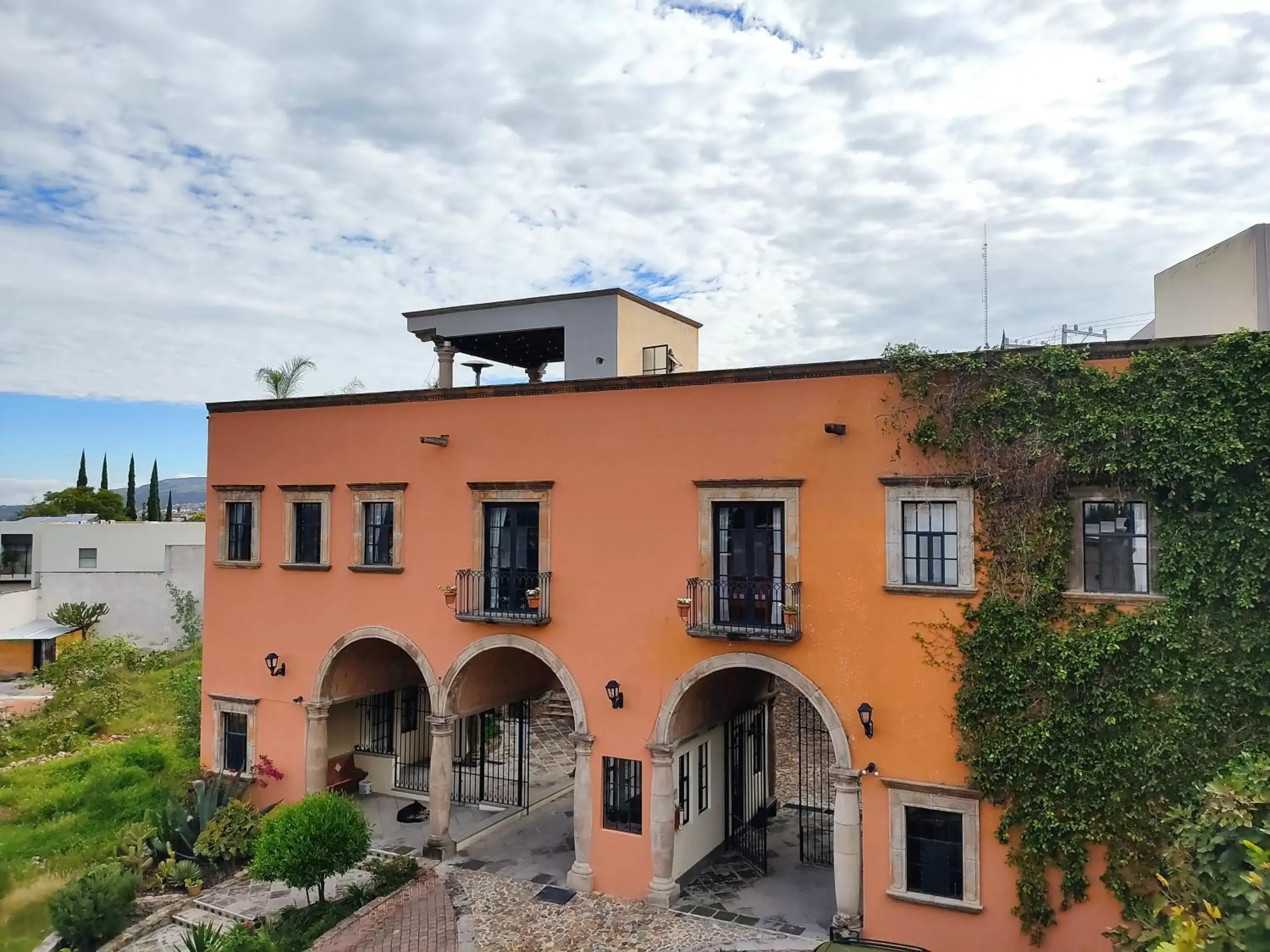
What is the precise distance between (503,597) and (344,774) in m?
7.33

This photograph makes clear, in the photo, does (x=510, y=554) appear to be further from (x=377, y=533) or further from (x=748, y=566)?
(x=748, y=566)

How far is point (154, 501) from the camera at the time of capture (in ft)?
195

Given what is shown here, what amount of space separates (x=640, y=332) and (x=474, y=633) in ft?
25.5

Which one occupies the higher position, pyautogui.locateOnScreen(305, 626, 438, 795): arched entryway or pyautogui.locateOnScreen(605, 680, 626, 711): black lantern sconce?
pyautogui.locateOnScreen(605, 680, 626, 711): black lantern sconce

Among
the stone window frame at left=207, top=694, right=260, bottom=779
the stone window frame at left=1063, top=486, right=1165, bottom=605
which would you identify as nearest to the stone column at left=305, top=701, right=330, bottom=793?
the stone window frame at left=207, top=694, right=260, bottom=779

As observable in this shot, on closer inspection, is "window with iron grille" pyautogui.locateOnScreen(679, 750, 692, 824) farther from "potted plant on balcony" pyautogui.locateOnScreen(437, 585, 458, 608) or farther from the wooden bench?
the wooden bench

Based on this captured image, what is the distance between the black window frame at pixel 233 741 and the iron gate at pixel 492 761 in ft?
14.5

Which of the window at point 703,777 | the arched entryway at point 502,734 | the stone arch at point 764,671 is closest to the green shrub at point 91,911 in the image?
the arched entryway at point 502,734

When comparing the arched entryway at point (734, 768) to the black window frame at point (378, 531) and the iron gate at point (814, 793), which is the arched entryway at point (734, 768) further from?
the black window frame at point (378, 531)

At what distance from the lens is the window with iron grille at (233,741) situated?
1834 centimetres

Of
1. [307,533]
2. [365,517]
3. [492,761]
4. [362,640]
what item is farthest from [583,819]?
[492,761]

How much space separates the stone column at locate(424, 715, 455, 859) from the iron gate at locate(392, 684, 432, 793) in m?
3.66

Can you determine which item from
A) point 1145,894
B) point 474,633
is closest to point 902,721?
point 1145,894

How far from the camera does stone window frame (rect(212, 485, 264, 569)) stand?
18203 millimetres
